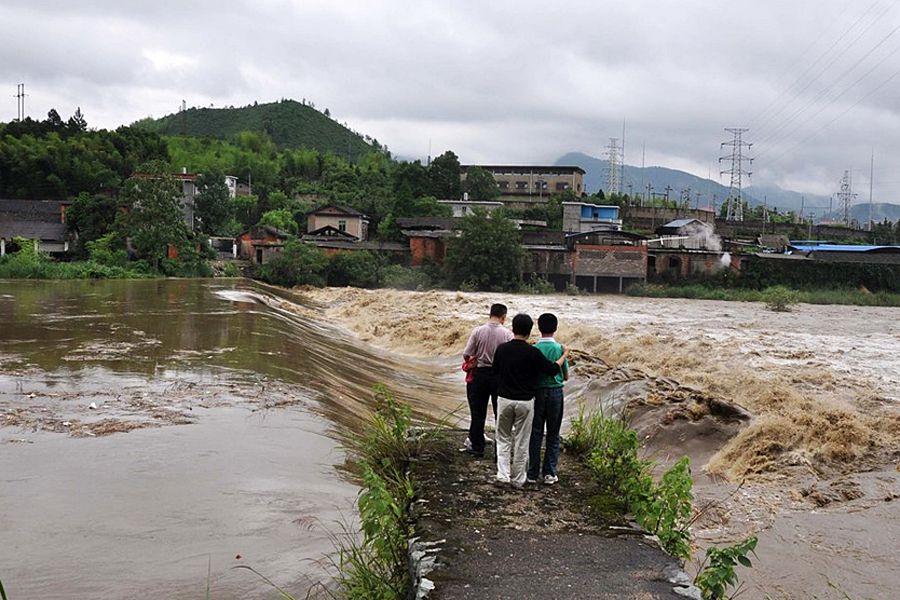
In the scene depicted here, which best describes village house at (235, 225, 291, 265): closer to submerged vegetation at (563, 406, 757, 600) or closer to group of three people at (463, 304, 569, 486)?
group of three people at (463, 304, 569, 486)

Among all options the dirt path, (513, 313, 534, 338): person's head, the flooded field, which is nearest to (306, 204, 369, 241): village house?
the flooded field

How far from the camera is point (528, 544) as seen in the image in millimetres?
5250

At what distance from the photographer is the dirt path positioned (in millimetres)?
4590

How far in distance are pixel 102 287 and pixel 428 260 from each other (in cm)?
2632

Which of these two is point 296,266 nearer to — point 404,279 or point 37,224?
point 404,279

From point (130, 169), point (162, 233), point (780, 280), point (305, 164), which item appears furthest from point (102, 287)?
point (305, 164)

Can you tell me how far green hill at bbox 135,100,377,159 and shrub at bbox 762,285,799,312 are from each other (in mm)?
86755

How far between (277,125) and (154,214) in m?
84.4

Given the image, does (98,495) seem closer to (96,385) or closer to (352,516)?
(352,516)

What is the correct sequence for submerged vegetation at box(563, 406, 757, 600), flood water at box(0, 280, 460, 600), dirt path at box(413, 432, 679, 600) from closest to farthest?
submerged vegetation at box(563, 406, 757, 600) < dirt path at box(413, 432, 679, 600) < flood water at box(0, 280, 460, 600)

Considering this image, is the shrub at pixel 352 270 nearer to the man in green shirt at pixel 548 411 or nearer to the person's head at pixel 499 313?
the person's head at pixel 499 313

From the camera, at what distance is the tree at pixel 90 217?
172ft

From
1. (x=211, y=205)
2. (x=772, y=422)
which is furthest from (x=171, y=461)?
(x=211, y=205)

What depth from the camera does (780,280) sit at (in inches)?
2008
